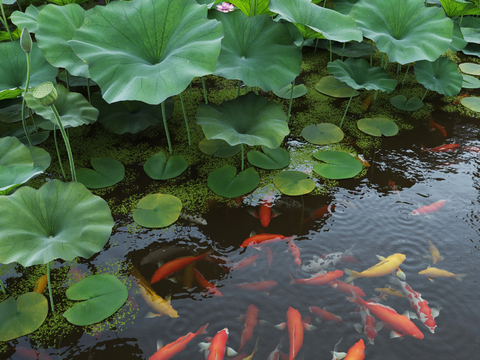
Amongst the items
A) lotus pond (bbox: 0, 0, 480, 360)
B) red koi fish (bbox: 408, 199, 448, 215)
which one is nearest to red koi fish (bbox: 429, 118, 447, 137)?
→ lotus pond (bbox: 0, 0, 480, 360)

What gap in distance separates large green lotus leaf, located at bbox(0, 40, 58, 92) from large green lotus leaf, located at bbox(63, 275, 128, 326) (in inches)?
38.6

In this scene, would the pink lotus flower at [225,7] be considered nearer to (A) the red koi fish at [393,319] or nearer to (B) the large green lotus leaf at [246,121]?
(B) the large green lotus leaf at [246,121]

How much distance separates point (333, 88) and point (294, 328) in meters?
1.64

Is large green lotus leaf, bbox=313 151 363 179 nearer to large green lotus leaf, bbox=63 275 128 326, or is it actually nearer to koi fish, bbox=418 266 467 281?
koi fish, bbox=418 266 467 281

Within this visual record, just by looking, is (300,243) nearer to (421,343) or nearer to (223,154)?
(421,343)

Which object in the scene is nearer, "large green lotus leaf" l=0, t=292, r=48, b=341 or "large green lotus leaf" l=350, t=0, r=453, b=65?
"large green lotus leaf" l=0, t=292, r=48, b=341

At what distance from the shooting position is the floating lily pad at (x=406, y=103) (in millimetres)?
2250

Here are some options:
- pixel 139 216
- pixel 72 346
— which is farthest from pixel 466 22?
pixel 72 346

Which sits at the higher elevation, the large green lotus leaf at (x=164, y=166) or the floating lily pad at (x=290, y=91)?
the floating lily pad at (x=290, y=91)

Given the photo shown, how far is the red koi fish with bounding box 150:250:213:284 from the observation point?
1350 millimetres

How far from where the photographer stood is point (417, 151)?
1.96 metres

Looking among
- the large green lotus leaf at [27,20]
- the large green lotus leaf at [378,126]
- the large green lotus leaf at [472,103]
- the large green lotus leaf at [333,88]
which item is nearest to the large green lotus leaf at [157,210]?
the large green lotus leaf at [27,20]

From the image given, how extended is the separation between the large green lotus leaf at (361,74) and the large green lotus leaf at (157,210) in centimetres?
110

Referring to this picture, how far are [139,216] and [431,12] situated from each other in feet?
6.33
